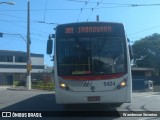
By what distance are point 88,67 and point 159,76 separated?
216ft

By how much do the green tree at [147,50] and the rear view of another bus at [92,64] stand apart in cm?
7420

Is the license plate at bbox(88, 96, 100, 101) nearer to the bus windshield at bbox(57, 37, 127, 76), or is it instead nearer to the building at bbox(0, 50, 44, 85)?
the bus windshield at bbox(57, 37, 127, 76)

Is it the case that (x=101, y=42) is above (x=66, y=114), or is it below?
above

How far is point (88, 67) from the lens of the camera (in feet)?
45.2

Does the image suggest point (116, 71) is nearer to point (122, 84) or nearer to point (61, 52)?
point (122, 84)

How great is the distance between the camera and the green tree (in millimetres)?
88938

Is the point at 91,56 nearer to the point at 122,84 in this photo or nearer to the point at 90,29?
the point at 90,29

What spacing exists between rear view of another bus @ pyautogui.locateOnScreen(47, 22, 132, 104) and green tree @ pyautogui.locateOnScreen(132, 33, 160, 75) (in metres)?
74.2

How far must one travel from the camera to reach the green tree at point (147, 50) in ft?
292

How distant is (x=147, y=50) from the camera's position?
302ft

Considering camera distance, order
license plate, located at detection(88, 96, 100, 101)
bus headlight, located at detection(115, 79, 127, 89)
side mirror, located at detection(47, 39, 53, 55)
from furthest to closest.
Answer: side mirror, located at detection(47, 39, 53, 55)
bus headlight, located at detection(115, 79, 127, 89)
license plate, located at detection(88, 96, 100, 101)

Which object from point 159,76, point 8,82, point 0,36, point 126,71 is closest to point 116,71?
point 126,71

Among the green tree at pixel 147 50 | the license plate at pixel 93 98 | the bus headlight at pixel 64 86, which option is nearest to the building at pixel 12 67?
the green tree at pixel 147 50

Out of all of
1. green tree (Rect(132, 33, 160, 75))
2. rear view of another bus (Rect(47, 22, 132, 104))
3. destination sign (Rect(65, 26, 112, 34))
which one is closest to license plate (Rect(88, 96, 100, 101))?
rear view of another bus (Rect(47, 22, 132, 104))
